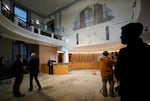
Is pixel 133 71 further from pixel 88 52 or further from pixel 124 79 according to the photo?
pixel 88 52

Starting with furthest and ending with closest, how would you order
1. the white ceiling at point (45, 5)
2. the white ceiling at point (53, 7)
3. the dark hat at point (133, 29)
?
1. the white ceiling at point (45, 5)
2. the white ceiling at point (53, 7)
3. the dark hat at point (133, 29)

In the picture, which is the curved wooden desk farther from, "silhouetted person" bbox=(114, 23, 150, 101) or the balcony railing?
"silhouetted person" bbox=(114, 23, 150, 101)

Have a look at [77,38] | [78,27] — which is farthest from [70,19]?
[77,38]

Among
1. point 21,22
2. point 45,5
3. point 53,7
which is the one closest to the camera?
point 21,22

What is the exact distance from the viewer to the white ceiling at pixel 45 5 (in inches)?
491

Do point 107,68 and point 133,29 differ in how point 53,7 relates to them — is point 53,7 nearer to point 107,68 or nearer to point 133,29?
point 107,68

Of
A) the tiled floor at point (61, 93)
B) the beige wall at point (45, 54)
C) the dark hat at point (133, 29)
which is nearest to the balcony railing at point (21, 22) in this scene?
the beige wall at point (45, 54)

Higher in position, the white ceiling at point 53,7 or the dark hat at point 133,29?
the white ceiling at point 53,7

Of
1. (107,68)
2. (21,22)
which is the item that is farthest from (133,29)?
(21,22)

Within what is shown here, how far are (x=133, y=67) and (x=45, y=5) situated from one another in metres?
14.3

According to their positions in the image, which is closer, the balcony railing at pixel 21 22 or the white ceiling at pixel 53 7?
the balcony railing at pixel 21 22

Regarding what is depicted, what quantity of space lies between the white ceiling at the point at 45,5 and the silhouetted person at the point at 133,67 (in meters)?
13.3

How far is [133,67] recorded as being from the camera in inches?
34.6

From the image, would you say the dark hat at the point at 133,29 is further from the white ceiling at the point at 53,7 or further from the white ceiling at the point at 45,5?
the white ceiling at the point at 45,5
